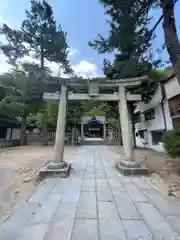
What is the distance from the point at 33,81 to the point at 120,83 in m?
12.8

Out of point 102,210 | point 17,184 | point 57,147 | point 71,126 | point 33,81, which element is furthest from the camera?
point 71,126

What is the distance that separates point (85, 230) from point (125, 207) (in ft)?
4.22

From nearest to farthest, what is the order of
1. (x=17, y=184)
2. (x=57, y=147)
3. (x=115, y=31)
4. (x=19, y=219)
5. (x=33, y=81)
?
1. (x=19, y=219)
2. (x=17, y=184)
3. (x=57, y=147)
4. (x=115, y=31)
5. (x=33, y=81)

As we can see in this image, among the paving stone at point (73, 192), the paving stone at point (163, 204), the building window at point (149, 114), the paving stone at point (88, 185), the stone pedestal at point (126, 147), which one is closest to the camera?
the paving stone at point (163, 204)

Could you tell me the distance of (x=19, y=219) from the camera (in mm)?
3430

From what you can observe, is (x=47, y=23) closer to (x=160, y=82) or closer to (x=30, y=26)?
(x=30, y=26)

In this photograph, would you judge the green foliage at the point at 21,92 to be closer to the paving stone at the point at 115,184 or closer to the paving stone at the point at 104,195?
the paving stone at the point at 115,184

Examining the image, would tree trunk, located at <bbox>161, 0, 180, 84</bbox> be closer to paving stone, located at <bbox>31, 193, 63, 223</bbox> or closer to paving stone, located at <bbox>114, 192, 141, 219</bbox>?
paving stone, located at <bbox>114, 192, 141, 219</bbox>

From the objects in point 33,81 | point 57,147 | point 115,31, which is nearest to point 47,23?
point 33,81

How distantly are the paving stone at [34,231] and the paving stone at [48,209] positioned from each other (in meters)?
0.18

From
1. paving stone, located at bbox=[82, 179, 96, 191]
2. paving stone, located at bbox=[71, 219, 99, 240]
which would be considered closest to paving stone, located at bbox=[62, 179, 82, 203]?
paving stone, located at bbox=[82, 179, 96, 191]

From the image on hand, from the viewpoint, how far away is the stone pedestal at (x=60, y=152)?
6.79 metres

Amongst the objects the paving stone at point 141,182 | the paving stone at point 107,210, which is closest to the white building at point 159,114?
the paving stone at point 141,182

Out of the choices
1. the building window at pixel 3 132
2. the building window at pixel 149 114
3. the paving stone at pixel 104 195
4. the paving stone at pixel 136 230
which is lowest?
the paving stone at pixel 136 230
